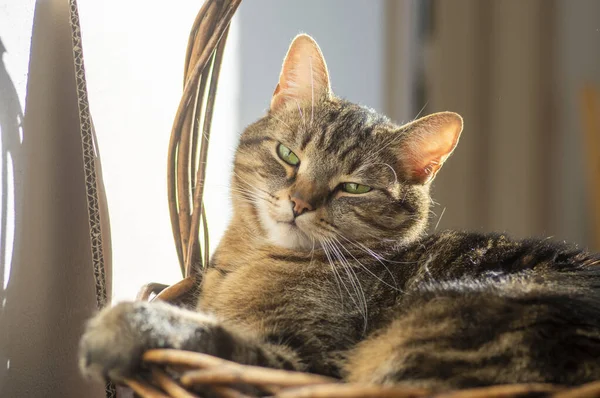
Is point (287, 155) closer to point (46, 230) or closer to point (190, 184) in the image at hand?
point (190, 184)

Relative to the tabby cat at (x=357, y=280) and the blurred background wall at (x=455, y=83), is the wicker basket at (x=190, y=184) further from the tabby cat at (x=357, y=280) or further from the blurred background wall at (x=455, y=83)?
the blurred background wall at (x=455, y=83)

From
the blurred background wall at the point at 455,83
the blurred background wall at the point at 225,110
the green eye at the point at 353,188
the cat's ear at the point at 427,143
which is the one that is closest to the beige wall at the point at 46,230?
the blurred background wall at the point at 225,110

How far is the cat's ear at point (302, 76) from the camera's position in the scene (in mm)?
1263

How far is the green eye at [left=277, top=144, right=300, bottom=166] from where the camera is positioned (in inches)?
48.1

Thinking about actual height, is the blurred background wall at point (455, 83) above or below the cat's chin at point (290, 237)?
above

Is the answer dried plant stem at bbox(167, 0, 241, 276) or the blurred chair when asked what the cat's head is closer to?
dried plant stem at bbox(167, 0, 241, 276)

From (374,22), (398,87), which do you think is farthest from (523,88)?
(374,22)

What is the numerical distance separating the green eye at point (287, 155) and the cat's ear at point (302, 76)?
0.38 feet

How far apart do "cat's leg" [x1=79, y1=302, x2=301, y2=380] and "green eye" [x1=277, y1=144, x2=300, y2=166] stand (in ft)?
1.27

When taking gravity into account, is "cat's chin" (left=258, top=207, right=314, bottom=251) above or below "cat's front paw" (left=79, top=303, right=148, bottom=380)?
above

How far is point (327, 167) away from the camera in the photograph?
1187 millimetres

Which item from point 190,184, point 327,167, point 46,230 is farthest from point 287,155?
point 46,230

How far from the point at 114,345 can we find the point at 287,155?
1.84 ft

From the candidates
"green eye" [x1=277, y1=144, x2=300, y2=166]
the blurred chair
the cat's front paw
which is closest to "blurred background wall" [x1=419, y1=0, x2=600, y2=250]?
the blurred chair
